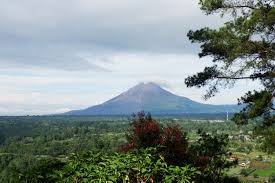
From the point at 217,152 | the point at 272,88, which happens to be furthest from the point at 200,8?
the point at 217,152

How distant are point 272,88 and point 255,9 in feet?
10.1

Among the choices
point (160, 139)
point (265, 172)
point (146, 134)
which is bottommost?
point (265, 172)

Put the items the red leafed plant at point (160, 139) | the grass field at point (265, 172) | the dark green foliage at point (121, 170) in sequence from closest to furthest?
the dark green foliage at point (121, 170) < the red leafed plant at point (160, 139) < the grass field at point (265, 172)

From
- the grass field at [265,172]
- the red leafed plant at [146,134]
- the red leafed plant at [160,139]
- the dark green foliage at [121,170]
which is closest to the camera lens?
the dark green foliage at [121,170]

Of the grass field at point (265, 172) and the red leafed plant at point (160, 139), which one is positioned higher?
the red leafed plant at point (160, 139)

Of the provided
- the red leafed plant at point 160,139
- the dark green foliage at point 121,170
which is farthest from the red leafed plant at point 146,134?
the dark green foliage at point 121,170

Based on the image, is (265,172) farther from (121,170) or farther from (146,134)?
(121,170)

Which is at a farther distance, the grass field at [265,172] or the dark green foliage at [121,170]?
the grass field at [265,172]

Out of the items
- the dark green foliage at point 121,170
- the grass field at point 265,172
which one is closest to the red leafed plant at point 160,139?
the dark green foliage at point 121,170

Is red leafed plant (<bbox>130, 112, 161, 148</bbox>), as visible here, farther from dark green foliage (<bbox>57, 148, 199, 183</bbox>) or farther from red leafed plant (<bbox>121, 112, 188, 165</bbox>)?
dark green foliage (<bbox>57, 148, 199, 183</bbox>)

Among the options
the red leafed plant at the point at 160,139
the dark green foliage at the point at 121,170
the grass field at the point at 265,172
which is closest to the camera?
the dark green foliage at the point at 121,170

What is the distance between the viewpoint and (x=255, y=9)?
1600cm

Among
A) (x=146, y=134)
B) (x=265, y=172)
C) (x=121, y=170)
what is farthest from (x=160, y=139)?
(x=265, y=172)

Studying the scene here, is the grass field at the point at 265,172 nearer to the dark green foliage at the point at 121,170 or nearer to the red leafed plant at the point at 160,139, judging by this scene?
the red leafed plant at the point at 160,139
